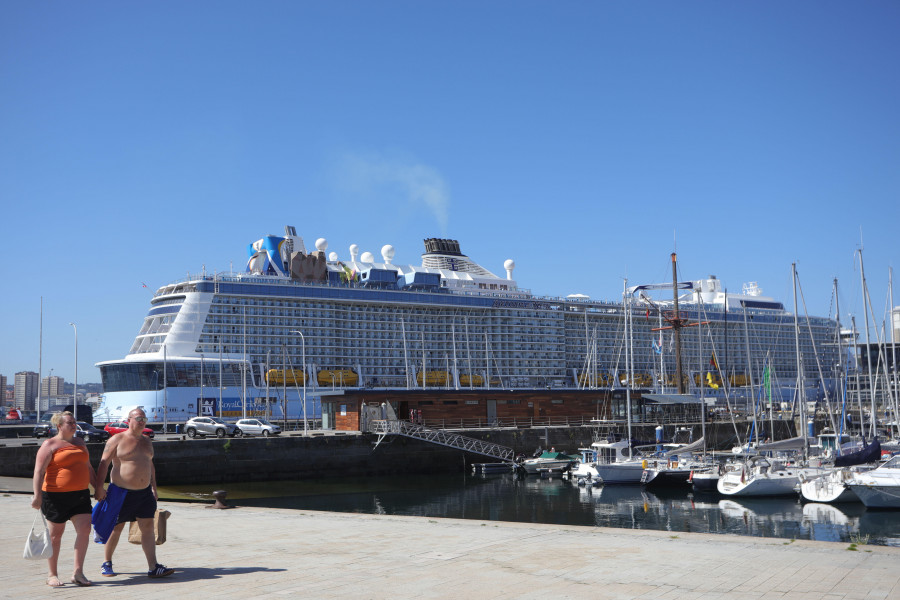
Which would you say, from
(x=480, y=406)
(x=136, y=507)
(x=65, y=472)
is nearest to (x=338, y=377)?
(x=480, y=406)

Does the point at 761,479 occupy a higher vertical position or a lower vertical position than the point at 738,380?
lower

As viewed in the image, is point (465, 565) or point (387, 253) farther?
point (387, 253)

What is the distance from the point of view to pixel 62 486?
892cm

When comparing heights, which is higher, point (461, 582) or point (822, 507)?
point (461, 582)

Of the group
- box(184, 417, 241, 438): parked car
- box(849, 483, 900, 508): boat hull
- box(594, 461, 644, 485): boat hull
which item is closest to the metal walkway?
box(184, 417, 241, 438): parked car

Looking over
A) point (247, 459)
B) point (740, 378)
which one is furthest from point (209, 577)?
point (740, 378)

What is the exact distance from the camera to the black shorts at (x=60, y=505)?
8891mm

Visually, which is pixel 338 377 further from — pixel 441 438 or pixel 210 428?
pixel 210 428

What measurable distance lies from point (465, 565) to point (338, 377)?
65350 millimetres

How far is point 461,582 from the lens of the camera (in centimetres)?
894

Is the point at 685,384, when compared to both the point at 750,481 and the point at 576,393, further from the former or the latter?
the point at 750,481

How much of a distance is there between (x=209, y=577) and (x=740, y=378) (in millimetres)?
96334

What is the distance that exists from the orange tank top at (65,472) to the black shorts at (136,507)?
513 mm

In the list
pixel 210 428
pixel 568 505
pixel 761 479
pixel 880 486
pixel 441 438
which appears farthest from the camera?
pixel 441 438
